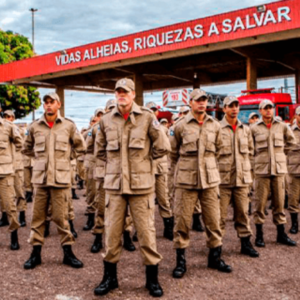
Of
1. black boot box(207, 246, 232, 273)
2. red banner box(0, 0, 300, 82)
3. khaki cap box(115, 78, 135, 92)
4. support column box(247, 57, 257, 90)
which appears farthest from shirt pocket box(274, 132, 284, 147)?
support column box(247, 57, 257, 90)

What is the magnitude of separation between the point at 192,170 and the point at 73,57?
19047 mm

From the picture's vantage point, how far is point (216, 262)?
4555 mm

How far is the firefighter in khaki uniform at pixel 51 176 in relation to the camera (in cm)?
468

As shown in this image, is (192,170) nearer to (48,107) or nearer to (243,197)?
(243,197)

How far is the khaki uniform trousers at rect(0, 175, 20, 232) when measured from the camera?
5.52m

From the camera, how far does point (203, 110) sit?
15.0ft

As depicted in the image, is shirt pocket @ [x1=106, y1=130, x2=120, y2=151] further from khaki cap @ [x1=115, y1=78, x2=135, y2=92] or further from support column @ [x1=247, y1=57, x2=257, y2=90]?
support column @ [x1=247, y1=57, x2=257, y2=90]

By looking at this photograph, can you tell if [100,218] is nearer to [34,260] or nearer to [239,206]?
[34,260]

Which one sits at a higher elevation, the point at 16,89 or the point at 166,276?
the point at 16,89

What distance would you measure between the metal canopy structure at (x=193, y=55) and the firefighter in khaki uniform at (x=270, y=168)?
924 centimetres

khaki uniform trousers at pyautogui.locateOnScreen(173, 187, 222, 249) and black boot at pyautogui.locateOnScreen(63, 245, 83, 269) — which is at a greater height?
khaki uniform trousers at pyautogui.locateOnScreen(173, 187, 222, 249)

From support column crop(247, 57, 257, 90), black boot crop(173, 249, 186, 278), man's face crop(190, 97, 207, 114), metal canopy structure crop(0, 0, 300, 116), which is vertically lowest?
black boot crop(173, 249, 186, 278)

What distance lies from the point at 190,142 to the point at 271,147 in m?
1.74

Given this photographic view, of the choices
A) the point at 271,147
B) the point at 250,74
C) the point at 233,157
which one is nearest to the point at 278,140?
the point at 271,147
